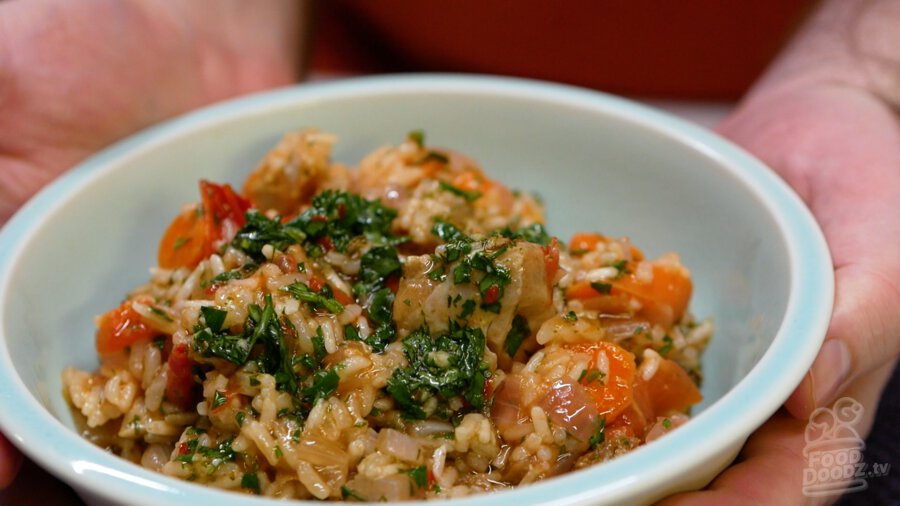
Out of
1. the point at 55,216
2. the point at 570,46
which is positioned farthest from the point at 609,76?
the point at 55,216

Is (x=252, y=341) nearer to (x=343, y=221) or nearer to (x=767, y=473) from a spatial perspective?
(x=343, y=221)

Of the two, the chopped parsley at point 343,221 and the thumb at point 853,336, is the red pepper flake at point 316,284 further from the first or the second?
the thumb at point 853,336

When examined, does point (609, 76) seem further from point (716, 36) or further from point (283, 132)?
point (283, 132)

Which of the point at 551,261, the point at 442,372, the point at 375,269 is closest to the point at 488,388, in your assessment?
the point at 442,372

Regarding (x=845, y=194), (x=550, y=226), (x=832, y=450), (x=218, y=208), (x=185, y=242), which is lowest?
(x=550, y=226)

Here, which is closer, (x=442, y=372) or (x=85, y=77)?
(x=442, y=372)

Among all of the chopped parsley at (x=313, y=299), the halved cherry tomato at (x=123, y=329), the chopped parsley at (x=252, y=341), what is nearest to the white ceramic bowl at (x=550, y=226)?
the halved cherry tomato at (x=123, y=329)

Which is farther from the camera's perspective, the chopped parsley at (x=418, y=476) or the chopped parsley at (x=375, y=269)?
the chopped parsley at (x=375, y=269)
